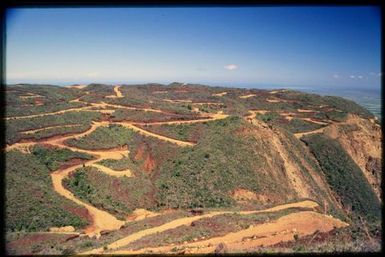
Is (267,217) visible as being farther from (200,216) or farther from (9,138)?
(9,138)

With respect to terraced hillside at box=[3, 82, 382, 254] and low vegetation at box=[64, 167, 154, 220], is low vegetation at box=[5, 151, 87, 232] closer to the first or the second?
terraced hillside at box=[3, 82, 382, 254]

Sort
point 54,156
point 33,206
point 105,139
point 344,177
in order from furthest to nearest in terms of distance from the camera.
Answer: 1. point 344,177
2. point 105,139
3. point 54,156
4. point 33,206

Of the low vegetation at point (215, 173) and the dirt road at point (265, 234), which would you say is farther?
Answer: the low vegetation at point (215, 173)

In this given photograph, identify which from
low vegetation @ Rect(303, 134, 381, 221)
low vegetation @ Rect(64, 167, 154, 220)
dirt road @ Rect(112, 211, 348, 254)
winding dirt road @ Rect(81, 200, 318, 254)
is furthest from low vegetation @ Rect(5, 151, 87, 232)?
low vegetation @ Rect(303, 134, 381, 221)

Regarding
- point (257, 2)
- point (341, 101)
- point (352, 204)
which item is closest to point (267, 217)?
point (257, 2)

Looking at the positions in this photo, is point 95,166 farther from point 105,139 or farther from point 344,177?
point 344,177

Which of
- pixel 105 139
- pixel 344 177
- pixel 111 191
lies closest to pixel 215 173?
pixel 111 191

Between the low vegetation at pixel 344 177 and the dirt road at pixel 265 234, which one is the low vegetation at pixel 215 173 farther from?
the low vegetation at pixel 344 177

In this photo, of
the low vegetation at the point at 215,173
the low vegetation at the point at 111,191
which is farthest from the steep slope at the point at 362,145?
the low vegetation at the point at 111,191
